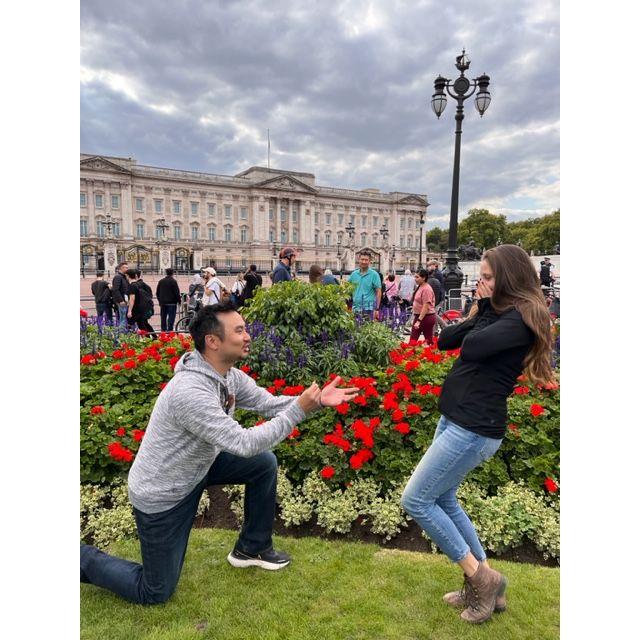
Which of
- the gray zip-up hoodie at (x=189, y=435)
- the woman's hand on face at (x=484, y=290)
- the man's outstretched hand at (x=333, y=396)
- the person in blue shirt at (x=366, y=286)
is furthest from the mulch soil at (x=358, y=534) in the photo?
the person in blue shirt at (x=366, y=286)

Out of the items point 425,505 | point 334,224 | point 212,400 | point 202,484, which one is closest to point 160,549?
point 202,484

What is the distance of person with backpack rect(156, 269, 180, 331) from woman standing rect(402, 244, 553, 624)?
914cm

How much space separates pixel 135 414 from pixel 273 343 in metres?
1.49

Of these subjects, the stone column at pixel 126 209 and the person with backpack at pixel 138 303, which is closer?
the person with backpack at pixel 138 303

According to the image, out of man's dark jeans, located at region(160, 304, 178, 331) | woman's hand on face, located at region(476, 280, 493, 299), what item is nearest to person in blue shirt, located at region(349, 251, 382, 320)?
man's dark jeans, located at region(160, 304, 178, 331)

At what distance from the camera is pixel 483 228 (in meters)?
84.6

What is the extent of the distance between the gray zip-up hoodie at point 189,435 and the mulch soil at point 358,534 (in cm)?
115

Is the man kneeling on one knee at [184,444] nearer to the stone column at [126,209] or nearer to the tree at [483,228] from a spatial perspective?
the stone column at [126,209]

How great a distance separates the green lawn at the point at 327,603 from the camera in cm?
229

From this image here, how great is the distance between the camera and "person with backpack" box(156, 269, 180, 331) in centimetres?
1060
